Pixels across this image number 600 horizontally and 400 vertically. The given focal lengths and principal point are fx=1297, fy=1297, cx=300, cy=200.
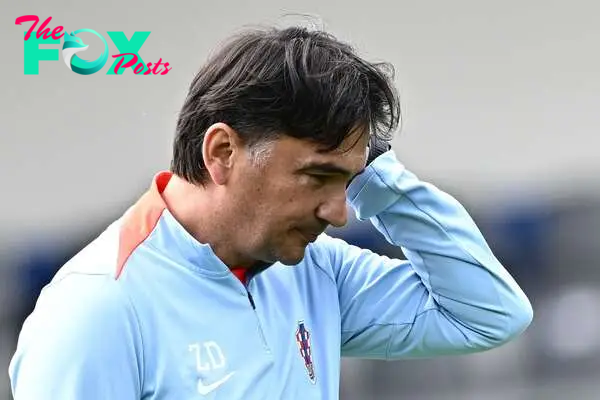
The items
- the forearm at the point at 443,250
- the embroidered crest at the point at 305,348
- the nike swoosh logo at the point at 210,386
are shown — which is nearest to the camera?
the nike swoosh logo at the point at 210,386

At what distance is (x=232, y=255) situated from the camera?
6.20 ft

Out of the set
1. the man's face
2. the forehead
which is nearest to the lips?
the man's face

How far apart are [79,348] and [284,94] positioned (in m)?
0.46

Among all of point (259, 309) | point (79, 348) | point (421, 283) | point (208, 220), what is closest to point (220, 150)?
point (208, 220)

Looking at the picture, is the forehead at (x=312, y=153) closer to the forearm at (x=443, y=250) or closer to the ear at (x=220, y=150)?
the ear at (x=220, y=150)

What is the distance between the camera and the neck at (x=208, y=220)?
73.4 inches

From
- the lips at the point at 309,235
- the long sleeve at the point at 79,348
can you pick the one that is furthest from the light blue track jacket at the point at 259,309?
the lips at the point at 309,235

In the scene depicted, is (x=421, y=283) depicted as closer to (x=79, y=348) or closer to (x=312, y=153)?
(x=312, y=153)

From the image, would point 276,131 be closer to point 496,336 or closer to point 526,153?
point 496,336

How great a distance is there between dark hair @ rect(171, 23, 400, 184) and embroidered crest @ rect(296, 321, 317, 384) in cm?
28

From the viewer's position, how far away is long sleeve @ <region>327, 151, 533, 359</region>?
2.11 metres

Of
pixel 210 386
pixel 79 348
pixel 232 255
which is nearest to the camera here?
pixel 79 348

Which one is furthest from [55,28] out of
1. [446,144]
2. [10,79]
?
[446,144]

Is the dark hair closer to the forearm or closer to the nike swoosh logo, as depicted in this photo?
the forearm
